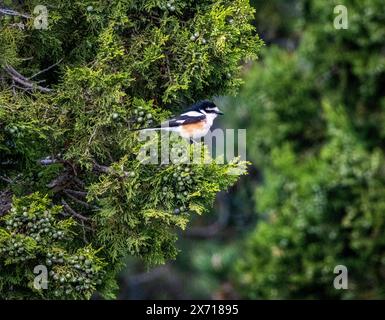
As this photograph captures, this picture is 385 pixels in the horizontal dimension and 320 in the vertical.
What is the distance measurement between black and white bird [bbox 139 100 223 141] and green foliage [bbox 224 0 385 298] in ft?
9.77

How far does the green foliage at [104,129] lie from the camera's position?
712 cm

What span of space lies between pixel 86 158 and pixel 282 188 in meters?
4.39

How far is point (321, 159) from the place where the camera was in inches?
429

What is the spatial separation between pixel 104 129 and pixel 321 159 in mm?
4195

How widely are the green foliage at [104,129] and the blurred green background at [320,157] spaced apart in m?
3.22

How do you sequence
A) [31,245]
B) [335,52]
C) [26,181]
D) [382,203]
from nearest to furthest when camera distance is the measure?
[31,245]
[26,181]
[382,203]
[335,52]

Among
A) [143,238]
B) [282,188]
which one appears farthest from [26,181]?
[282,188]

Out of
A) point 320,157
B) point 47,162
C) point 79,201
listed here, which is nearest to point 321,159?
point 320,157

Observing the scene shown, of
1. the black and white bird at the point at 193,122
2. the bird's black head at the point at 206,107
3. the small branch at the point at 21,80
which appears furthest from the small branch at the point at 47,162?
the bird's black head at the point at 206,107

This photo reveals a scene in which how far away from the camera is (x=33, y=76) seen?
25.1ft

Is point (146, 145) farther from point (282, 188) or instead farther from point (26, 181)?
point (282, 188)

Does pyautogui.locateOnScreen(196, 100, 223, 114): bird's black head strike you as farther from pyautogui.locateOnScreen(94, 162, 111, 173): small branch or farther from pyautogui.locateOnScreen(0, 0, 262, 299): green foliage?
pyautogui.locateOnScreen(94, 162, 111, 173): small branch

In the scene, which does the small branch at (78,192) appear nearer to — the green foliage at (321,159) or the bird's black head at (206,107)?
the bird's black head at (206,107)
